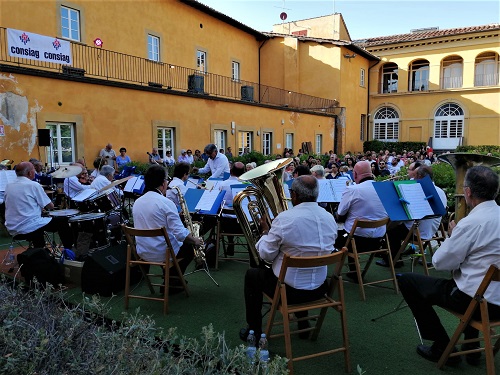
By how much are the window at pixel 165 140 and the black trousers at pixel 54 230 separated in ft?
29.2

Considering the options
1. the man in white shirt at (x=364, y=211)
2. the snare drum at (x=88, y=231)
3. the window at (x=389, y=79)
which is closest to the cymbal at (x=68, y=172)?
the snare drum at (x=88, y=231)

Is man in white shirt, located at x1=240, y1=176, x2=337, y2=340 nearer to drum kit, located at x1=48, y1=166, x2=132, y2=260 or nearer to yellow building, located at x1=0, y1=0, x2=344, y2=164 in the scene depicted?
drum kit, located at x1=48, y1=166, x2=132, y2=260

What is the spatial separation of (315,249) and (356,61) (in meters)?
27.9

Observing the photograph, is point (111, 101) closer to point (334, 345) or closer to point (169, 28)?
point (169, 28)

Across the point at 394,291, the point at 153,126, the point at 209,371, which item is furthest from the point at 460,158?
the point at 153,126

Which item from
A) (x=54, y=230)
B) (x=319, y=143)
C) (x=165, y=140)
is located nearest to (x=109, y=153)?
(x=165, y=140)

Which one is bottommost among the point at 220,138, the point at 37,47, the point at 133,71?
the point at 220,138

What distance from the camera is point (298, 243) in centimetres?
318

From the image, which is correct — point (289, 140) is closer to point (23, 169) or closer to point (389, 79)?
point (389, 79)

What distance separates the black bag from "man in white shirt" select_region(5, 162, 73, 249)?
0.74 m

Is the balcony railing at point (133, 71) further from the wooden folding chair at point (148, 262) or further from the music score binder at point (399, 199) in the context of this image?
the music score binder at point (399, 199)

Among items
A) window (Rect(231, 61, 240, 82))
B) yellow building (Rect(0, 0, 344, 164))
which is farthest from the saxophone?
window (Rect(231, 61, 240, 82))

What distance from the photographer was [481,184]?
2.89 m

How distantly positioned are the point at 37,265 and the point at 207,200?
7.35 ft
